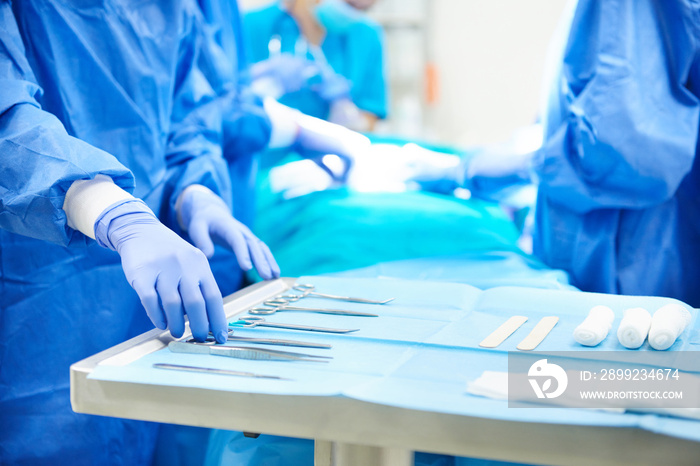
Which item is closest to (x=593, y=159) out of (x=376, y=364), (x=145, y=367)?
(x=376, y=364)

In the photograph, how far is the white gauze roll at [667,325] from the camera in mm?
883

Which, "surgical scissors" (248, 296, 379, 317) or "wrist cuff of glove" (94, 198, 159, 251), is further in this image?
"surgical scissors" (248, 296, 379, 317)

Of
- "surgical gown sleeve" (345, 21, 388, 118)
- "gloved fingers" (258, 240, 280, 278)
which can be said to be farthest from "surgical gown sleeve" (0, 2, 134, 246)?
"surgical gown sleeve" (345, 21, 388, 118)

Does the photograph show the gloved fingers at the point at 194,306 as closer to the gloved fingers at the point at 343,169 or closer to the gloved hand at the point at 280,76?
the gloved fingers at the point at 343,169

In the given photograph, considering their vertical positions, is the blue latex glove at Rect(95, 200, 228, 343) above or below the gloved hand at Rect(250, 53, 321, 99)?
below

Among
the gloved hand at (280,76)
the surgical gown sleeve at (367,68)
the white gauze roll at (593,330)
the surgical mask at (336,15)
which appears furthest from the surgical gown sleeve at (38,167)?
the surgical gown sleeve at (367,68)

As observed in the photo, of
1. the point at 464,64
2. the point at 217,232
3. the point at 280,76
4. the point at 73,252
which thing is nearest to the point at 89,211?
the point at 73,252

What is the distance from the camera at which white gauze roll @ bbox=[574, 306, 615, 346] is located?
912 mm

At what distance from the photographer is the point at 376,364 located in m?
0.86

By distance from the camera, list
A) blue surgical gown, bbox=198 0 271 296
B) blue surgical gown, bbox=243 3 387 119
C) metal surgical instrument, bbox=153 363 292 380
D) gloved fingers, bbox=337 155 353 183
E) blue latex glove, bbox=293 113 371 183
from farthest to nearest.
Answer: blue surgical gown, bbox=243 3 387 119 → gloved fingers, bbox=337 155 353 183 → blue latex glove, bbox=293 113 371 183 → blue surgical gown, bbox=198 0 271 296 → metal surgical instrument, bbox=153 363 292 380

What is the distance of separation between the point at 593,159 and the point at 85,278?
44.3 inches

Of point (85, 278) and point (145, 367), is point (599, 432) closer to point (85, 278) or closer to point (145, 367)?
point (145, 367)

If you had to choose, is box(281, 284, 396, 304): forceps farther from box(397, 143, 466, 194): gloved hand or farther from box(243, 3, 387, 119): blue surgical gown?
box(243, 3, 387, 119): blue surgical gown

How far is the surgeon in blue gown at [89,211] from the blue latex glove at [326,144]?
62cm
